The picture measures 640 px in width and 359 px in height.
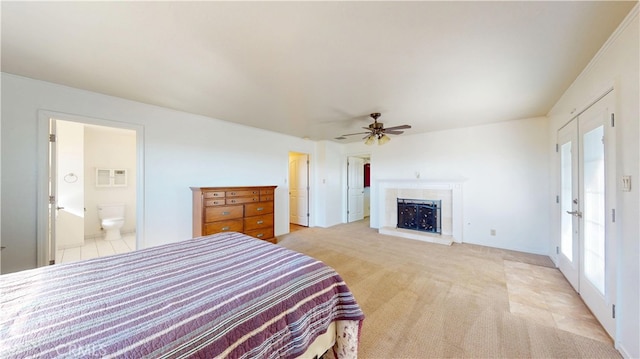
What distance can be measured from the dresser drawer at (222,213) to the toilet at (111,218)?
2.57 m

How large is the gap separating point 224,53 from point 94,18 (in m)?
0.82

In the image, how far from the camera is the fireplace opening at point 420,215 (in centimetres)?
475

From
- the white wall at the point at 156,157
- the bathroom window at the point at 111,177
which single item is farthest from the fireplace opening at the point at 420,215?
the bathroom window at the point at 111,177

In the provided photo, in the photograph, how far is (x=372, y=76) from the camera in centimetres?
230

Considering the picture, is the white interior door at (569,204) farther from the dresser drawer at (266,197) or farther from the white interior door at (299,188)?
the white interior door at (299,188)

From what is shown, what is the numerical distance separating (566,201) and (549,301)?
55.0 inches

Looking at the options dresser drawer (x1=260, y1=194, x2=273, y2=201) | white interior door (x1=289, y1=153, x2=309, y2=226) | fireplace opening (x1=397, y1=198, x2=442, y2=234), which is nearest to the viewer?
dresser drawer (x1=260, y1=194, x2=273, y2=201)

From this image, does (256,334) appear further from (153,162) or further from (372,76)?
(153,162)

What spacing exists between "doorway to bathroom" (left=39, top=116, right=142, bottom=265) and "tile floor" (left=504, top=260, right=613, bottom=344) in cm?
481

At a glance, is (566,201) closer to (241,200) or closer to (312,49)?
(312,49)

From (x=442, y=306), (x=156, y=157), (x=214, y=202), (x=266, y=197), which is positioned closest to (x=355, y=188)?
(x=266, y=197)

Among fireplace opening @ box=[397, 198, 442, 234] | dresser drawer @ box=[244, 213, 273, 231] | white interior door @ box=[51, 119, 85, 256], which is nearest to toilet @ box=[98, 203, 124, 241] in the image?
white interior door @ box=[51, 119, 85, 256]

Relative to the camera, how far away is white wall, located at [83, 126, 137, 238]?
4625 millimetres

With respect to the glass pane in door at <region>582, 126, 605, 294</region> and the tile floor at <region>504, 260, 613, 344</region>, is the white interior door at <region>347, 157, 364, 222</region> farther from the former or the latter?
the glass pane in door at <region>582, 126, 605, 294</region>
